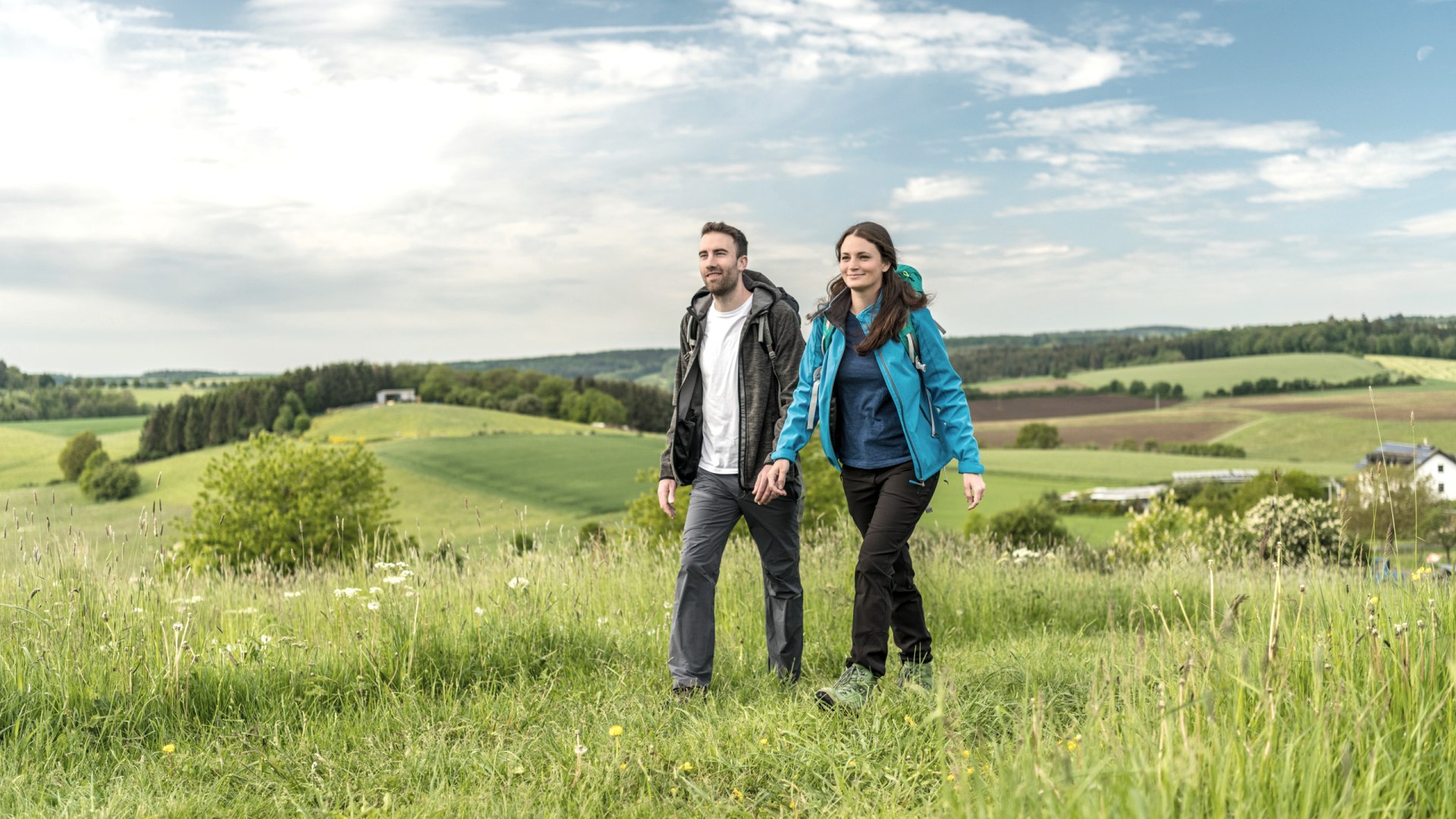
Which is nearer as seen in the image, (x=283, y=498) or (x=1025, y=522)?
(x=283, y=498)

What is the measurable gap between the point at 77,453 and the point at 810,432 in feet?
390

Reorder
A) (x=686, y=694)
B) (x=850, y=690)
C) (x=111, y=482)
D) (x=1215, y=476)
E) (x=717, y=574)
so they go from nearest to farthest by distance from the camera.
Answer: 1. (x=850, y=690)
2. (x=686, y=694)
3. (x=717, y=574)
4. (x=1215, y=476)
5. (x=111, y=482)

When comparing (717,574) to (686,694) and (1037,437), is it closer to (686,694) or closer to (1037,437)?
(686,694)

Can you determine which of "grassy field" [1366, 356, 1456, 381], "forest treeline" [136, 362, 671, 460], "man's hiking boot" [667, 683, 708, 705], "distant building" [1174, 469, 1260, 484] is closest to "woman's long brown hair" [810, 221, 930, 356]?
"man's hiking boot" [667, 683, 708, 705]

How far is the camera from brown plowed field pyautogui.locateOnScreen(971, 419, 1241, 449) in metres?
78.1

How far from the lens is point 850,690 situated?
13.6 feet

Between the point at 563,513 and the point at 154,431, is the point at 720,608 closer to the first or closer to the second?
the point at 563,513

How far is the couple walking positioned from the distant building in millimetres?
63515

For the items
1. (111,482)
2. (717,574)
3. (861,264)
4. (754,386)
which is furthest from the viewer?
(111,482)

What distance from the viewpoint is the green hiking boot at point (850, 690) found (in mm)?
4090

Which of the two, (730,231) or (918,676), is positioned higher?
(730,231)

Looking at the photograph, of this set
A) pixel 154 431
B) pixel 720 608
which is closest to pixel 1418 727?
pixel 720 608

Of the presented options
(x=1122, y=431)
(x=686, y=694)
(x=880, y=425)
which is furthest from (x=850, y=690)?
(x=1122, y=431)

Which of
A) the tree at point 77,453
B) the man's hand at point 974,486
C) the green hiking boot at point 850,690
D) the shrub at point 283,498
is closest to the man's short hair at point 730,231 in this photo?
the man's hand at point 974,486
